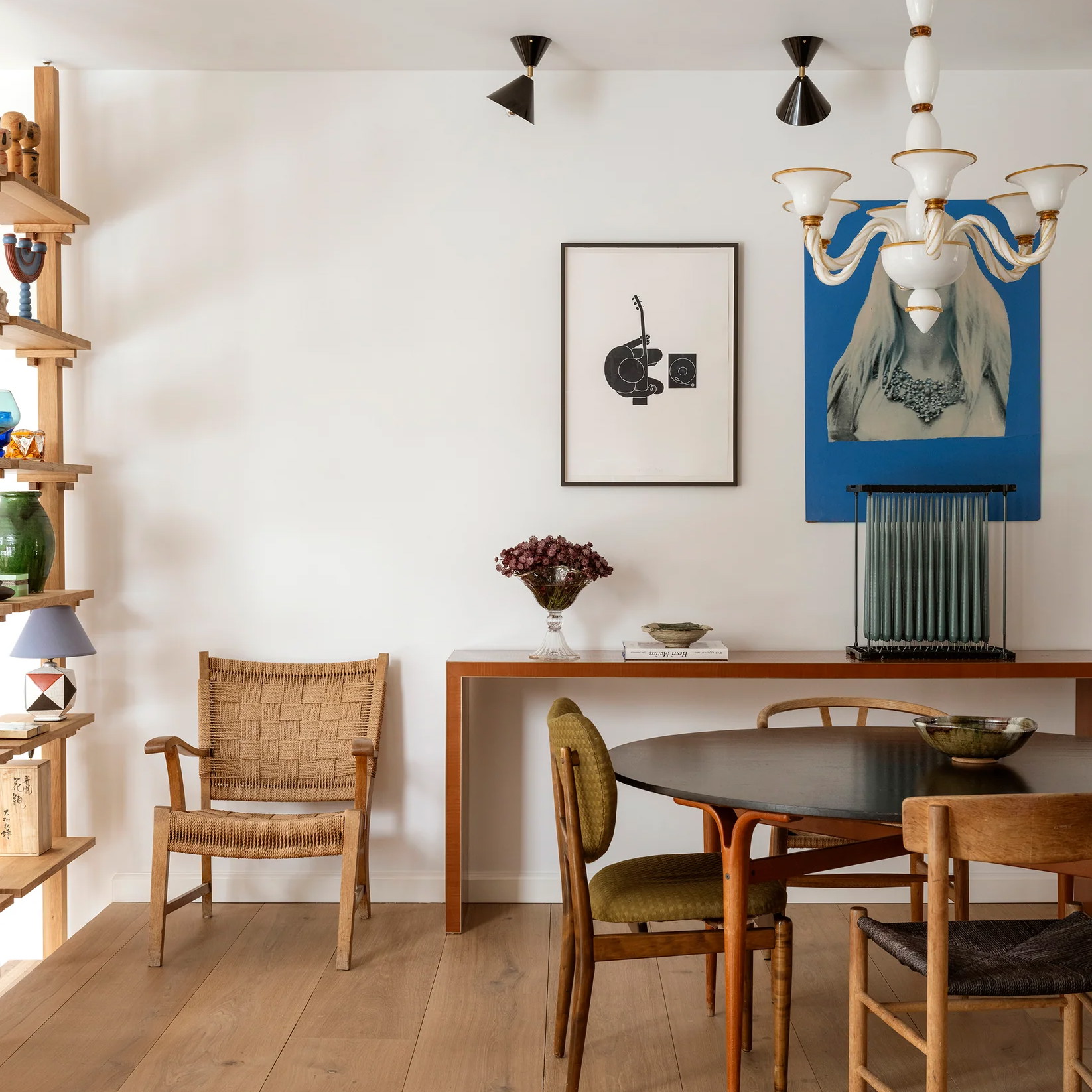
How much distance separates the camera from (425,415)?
3.50 metres

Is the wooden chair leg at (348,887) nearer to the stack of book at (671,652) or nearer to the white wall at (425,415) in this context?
the white wall at (425,415)

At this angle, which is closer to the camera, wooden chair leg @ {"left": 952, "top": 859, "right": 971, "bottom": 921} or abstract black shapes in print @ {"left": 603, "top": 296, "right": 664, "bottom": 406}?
wooden chair leg @ {"left": 952, "top": 859, "right": 971, "bottom": 921}

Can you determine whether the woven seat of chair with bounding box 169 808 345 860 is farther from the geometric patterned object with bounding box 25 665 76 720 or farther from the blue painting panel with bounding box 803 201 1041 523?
the blue painting panel with bounding box 803 201 1041 523

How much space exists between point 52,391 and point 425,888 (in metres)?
2.07

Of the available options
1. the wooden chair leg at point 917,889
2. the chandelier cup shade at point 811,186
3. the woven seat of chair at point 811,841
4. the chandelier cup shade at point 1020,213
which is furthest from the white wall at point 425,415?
the chandelier cup shade at point 811,186

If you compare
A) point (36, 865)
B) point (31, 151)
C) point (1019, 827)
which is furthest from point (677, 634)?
point (31, 151)

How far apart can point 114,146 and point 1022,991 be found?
11.6 feet

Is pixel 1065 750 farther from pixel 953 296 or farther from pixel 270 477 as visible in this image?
pixel 270 477

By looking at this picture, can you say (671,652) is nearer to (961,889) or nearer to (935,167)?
(961,889)

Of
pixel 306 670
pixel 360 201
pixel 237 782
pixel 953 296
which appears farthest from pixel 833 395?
pixel 237 782

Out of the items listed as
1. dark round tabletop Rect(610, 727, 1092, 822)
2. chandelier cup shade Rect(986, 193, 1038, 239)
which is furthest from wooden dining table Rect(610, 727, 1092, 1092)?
chandelier cup shade Rect(986, 193, 1038, 239)

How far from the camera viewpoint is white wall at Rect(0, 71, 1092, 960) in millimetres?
3471

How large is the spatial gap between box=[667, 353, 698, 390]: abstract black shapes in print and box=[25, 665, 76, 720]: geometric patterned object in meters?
2.17

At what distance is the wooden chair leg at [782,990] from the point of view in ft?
7.07
